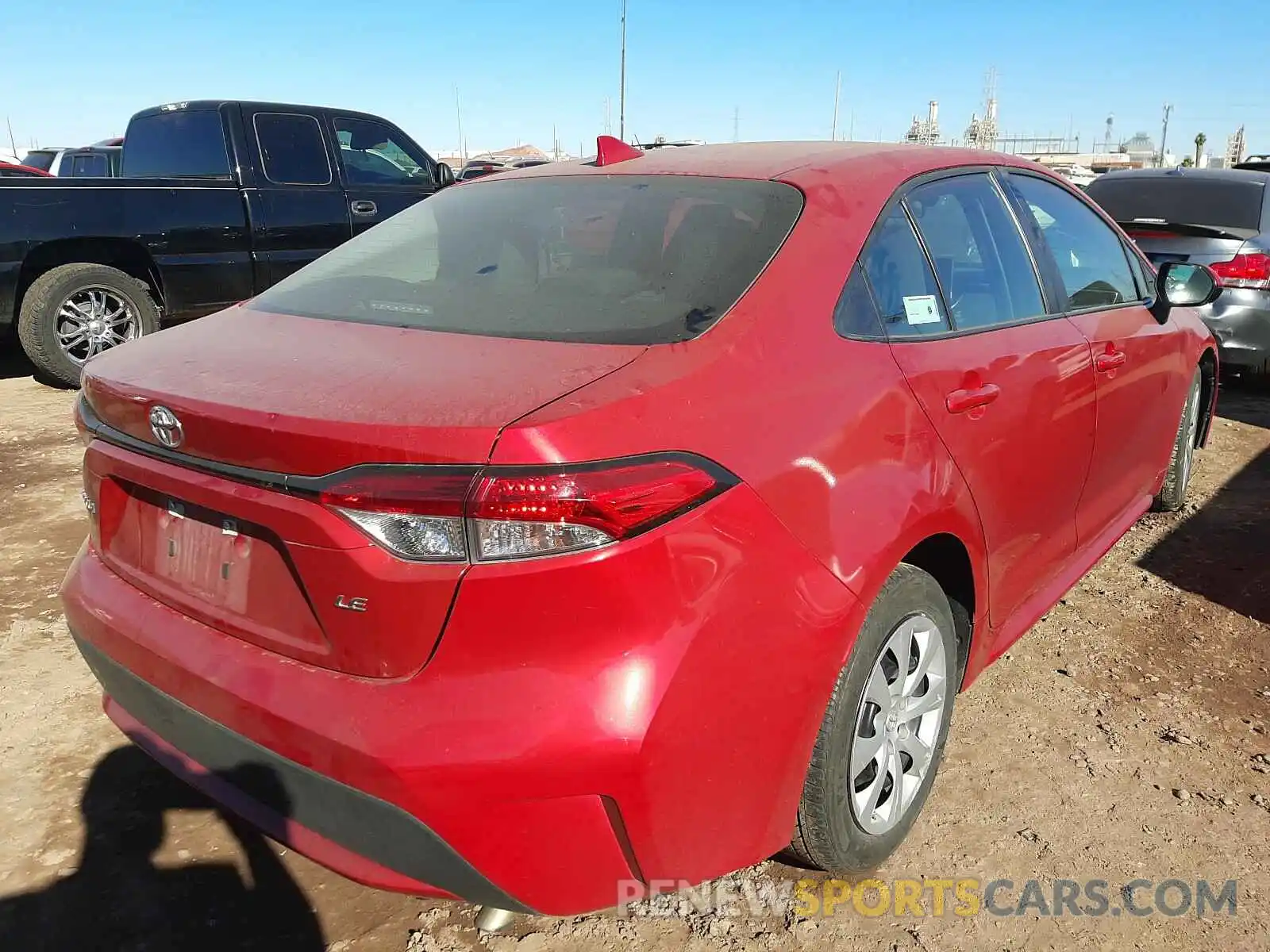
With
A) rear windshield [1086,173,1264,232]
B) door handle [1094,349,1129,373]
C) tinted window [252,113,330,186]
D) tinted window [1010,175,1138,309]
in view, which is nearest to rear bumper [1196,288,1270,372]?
A: rear windshield [1086,173,1264,232]

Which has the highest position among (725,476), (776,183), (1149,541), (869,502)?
(776,183)

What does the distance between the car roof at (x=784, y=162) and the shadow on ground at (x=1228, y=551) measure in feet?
6.71

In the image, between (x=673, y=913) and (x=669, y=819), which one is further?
(x=673, y=913)

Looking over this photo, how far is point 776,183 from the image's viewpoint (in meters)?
2.30

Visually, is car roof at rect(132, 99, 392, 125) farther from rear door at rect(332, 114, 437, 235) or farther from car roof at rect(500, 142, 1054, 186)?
car roof at rect(500, 142, 1054, 186)

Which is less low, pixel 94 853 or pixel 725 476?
pixel 725 476

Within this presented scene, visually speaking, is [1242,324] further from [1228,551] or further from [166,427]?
[166,427]

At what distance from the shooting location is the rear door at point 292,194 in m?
7.57

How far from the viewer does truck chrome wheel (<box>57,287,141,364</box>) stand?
272 inches

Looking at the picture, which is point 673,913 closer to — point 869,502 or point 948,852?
point 948,852

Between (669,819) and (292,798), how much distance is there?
2.23 feet

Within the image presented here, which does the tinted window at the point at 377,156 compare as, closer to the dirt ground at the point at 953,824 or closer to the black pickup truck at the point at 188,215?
the black pickup truck at the point at 188,215

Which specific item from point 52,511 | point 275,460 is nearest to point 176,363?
point 275,460

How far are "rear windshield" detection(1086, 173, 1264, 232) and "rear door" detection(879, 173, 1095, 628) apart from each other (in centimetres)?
440
